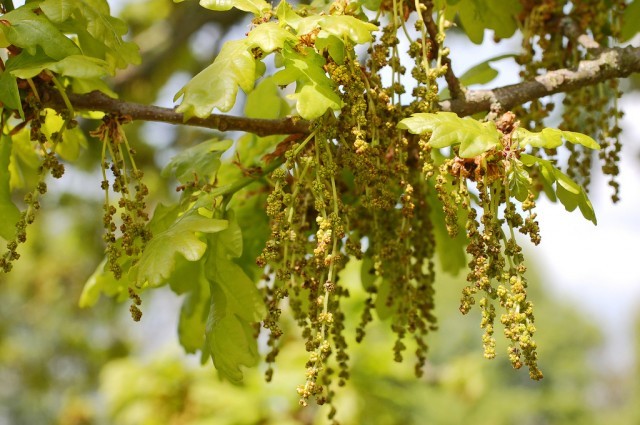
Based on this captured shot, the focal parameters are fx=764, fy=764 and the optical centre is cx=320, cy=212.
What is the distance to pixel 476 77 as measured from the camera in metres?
2.02

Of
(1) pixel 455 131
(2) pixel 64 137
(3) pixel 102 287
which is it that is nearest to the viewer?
(1) pixel 455 131

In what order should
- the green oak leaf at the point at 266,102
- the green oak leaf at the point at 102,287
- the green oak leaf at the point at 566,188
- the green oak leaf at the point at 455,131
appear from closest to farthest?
the green oak leaf at the point at 455,131
the green oak leaf at the point at 566,188
the green oak leaf at the point at 102,287
the green oak leaf at the point at 266,102

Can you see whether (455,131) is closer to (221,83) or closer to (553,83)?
(221,83)

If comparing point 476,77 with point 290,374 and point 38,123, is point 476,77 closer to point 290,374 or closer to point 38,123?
point 38,123

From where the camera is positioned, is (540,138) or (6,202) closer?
(540,138)

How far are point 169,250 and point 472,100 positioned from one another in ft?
2.31

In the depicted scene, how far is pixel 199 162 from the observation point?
168 centimetres

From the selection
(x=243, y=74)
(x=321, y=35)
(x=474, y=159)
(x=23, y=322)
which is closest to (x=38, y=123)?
(x=243, y=74)

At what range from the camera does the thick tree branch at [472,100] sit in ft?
4.83

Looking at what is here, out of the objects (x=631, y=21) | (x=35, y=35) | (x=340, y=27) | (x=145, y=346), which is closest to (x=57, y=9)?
(x=35, y=35)

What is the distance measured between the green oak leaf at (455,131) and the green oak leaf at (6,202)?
0.79 metres

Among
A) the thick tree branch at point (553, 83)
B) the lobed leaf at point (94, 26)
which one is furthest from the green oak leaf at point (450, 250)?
the lobed leaf at point (94, 26)

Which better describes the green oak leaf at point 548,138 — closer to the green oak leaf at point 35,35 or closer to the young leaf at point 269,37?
the young leaf at point 269,37

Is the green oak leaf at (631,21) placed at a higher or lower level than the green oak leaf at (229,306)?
higher
